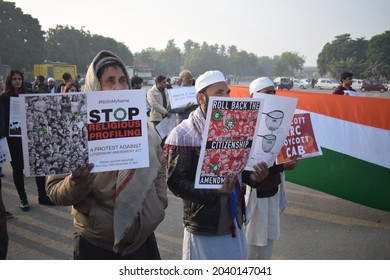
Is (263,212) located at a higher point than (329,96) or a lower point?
lower

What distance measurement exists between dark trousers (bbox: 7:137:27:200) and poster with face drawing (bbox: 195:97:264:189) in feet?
13.7

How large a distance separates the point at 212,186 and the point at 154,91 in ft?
18.7

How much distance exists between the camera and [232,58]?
120438mm

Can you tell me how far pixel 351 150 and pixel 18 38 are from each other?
182 ft

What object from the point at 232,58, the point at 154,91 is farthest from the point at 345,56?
the point at 154,91

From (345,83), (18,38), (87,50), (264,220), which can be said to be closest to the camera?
(264,220)

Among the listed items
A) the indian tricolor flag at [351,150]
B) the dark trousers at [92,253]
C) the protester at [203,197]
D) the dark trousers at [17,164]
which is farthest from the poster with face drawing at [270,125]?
the dark trousers at [17,164]

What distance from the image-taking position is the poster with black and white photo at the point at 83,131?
1.54m

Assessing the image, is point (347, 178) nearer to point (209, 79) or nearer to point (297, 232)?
point (297, 232)

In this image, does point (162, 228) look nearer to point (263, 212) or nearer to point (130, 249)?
point (263, 212)

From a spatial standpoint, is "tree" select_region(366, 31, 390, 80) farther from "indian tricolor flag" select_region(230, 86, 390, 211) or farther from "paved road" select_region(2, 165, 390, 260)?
"paved road" select_region(2, 165, 390, 260)

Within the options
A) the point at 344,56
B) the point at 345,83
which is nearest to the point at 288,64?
the point at 344,56

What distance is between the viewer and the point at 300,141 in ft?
9.59

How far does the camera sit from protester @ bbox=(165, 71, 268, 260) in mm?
2068
